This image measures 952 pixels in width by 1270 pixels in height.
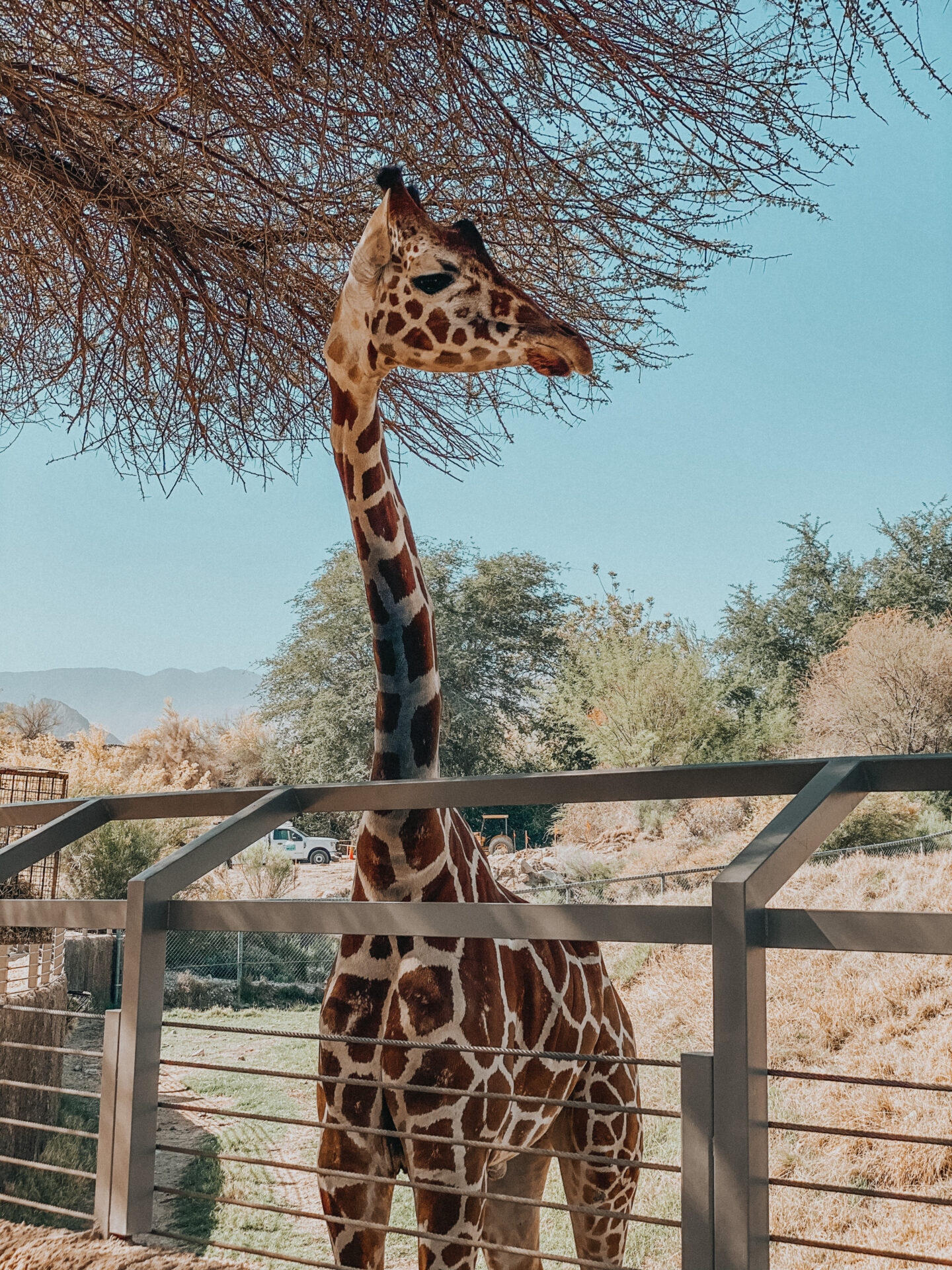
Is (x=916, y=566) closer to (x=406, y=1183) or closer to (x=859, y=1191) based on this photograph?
(x=406, y=1183)

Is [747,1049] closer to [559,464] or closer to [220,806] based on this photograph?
[220,806]

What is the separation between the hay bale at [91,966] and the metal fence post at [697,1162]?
31.9 ft

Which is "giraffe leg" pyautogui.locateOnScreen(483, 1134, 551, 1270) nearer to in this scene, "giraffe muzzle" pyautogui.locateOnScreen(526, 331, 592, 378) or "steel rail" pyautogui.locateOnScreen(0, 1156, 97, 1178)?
"steel rail" pyautogui.locateOnScreen(0, 1156, 97, 1178)

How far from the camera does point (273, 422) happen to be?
4.02 metres

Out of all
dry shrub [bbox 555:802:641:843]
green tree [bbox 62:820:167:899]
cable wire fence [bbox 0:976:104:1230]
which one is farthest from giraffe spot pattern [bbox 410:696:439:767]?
dry shrub [bbox 555:802:641:843]

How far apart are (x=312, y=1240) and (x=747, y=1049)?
7447mm

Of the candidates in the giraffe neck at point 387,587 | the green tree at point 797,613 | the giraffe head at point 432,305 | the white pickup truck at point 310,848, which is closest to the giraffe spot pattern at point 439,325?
the giraffe head at point 432,305

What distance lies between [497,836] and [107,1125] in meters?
14.6

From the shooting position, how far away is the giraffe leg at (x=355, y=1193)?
191 centimetres

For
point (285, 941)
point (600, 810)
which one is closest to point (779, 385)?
point (600, 810)

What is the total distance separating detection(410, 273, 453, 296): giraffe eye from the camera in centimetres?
231

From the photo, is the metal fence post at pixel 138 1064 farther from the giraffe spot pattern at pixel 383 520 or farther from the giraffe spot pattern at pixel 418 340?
the giraffe spot pattern at pixel 418 340

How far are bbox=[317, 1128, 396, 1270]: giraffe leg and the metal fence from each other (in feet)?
0.06

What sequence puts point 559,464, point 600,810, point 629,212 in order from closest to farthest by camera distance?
1. point 629,212
2. point 600,810
3. point 559,464
